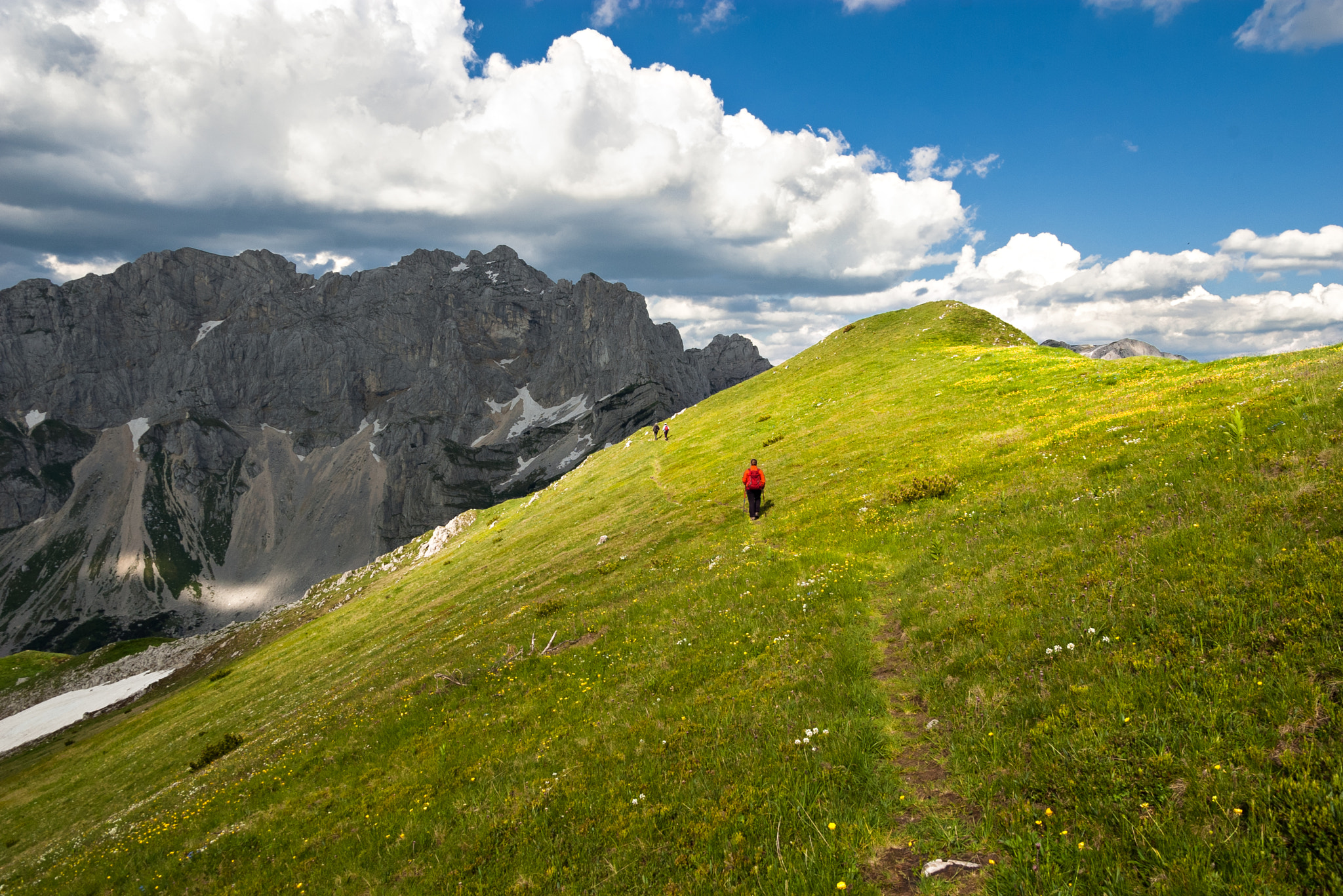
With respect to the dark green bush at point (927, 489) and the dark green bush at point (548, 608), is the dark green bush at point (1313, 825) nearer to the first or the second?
the dark green bush at point (927, 489)

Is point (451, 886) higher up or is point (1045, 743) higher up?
point (1045, 743)

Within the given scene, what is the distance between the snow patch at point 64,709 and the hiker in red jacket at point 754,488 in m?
113

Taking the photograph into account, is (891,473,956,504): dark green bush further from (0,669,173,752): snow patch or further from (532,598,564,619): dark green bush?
(0,669,173,752): snow patch

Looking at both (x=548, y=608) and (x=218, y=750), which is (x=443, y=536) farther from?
(x=548, y=608)

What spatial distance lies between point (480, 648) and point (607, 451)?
6448 centimetres

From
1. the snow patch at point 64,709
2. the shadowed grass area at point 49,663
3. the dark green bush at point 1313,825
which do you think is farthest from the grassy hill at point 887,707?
the shadowed grass area at point 49,663

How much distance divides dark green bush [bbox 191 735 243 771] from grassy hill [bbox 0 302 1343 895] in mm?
239

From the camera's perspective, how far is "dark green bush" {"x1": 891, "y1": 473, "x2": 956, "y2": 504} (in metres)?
21.6

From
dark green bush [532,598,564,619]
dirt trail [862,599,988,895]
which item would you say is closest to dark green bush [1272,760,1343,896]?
dirt trail [862,599,988,895]

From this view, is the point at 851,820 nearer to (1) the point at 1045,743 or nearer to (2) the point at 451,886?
(1) the point at 1045,743

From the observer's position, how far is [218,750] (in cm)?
2523

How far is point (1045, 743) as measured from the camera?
26.4 feet

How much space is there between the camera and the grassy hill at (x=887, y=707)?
6.95 metres

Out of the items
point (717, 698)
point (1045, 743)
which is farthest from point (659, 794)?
point (1045, 743)
